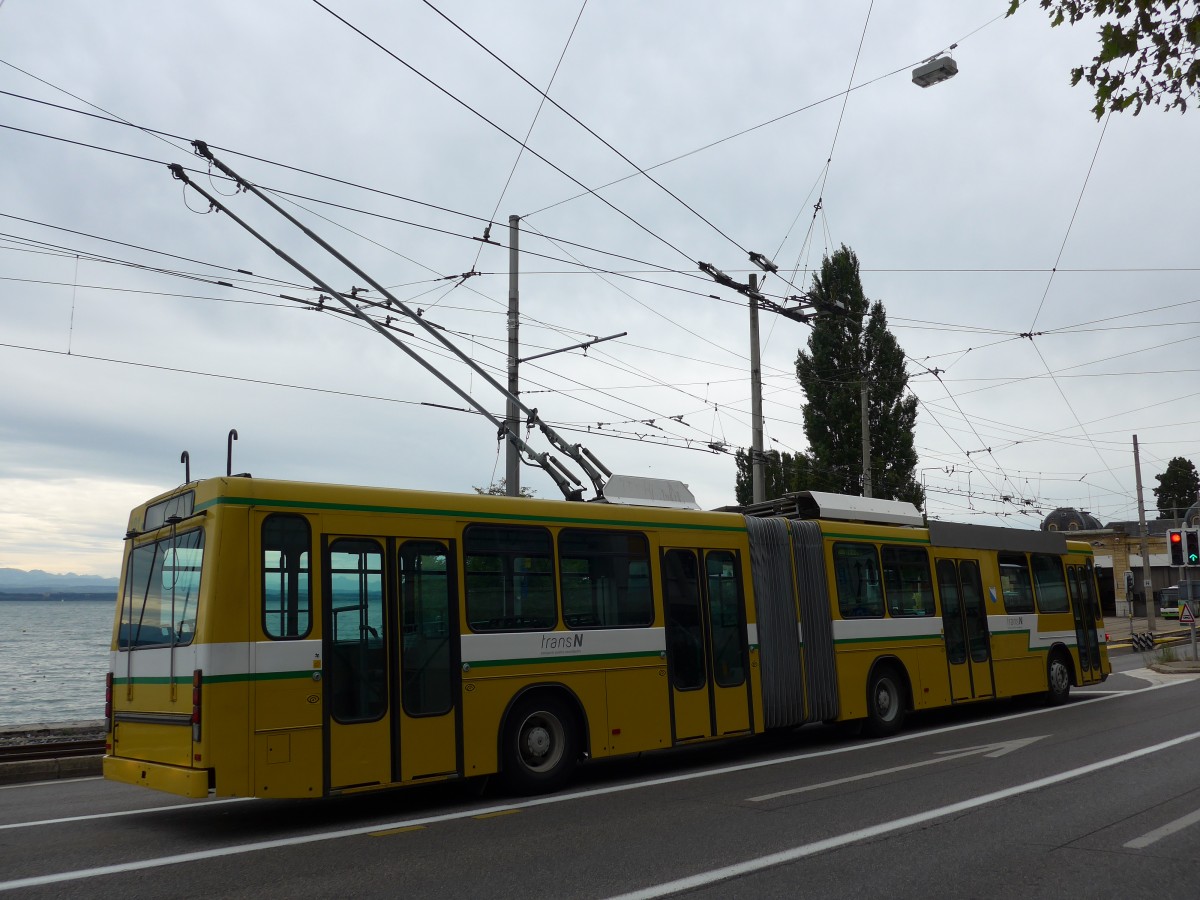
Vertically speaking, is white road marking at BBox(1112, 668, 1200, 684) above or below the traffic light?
below

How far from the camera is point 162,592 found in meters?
9.08

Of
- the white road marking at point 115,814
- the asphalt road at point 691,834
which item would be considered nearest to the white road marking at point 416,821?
the asphalt road at point 691,834

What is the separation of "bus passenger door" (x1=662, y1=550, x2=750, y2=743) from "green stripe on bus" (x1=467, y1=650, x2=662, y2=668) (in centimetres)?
38

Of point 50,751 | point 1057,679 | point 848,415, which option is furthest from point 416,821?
point 848,415

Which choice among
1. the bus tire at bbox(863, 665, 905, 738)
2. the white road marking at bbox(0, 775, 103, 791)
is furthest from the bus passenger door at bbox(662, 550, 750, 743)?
the white road marking at bbox(0, 775, 103, 791)

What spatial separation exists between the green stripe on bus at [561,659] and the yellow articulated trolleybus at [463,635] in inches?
0.7

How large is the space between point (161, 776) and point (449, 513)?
326 cm

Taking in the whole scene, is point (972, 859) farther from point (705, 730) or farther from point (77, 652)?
point (77, 652)

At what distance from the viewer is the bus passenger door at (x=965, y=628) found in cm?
1583

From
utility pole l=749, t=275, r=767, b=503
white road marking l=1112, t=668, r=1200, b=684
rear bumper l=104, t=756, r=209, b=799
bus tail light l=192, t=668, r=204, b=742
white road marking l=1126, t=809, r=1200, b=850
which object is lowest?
white road marking l=1112, t=668, r=1200, b=684

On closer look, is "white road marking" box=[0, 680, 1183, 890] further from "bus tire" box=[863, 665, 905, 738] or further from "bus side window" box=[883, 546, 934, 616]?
"bus side window" box=[883, 546, 934, 616]

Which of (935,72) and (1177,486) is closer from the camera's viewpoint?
(935,72)

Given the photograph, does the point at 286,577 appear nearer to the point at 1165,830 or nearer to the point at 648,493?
the point at 648,493

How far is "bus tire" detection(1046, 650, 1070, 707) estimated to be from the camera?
18.0 meters
